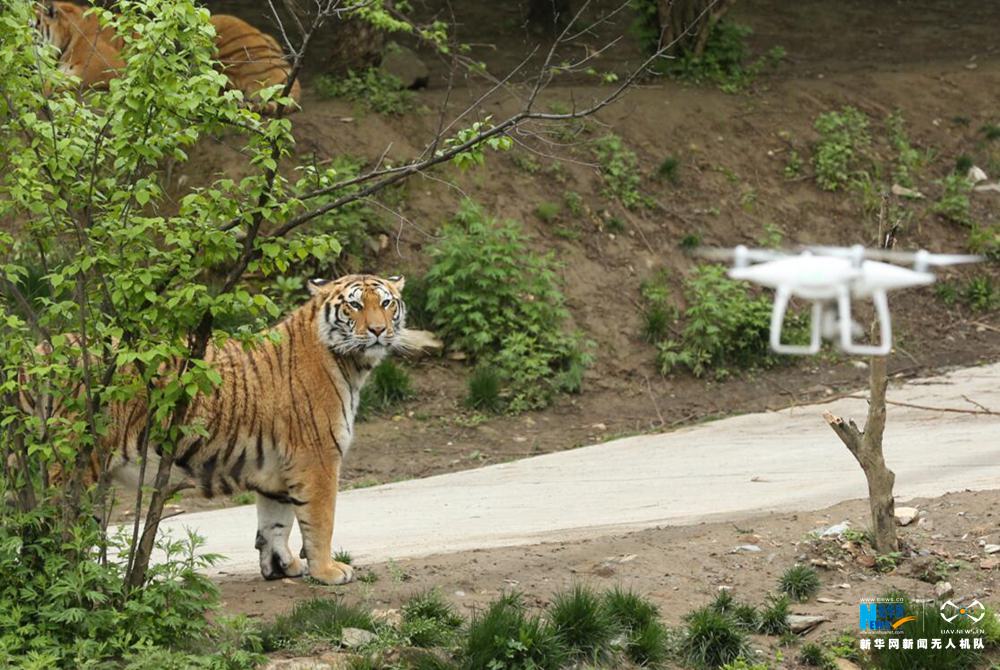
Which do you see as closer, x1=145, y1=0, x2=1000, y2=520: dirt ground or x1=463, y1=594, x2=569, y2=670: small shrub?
x1=463, y1=594, x2=569, y2=670: small shrub

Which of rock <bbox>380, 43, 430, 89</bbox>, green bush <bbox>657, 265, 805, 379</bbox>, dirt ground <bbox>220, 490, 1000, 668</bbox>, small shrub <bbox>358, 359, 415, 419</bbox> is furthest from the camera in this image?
rock <bbox>380, 43, 430, 89</bbox>

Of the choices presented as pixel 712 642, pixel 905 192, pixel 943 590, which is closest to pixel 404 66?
pixel 905 192

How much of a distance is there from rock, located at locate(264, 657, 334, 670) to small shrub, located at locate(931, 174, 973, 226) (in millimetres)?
11721

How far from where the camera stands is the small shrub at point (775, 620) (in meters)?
6.73

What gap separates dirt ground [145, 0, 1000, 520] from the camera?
504 inches

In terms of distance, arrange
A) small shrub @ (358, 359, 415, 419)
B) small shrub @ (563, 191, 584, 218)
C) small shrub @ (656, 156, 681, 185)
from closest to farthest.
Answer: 1. small shrub @ (358, 359, 415, 419)
2. small shrub @ (563, 191, 584, 218)
3. small shrub @ (656, 156, 681, 185)

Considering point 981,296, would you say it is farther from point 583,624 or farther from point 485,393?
point 583,624

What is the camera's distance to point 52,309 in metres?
5.86

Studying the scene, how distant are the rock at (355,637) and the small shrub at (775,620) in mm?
1911

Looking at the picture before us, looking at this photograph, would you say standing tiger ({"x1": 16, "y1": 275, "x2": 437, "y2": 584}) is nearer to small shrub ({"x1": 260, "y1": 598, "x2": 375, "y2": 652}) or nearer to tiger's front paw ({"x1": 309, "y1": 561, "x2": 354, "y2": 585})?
tiger's front paw ({"x1": 309, "y1": 561, "x2": 354, "y2": 585})

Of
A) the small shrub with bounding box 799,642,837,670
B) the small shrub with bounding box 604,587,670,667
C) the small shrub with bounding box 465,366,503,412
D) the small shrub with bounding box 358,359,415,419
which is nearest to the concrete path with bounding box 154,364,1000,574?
the small shrub with bounding box 358,359,415,419

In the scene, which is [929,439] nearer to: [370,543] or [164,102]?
[370,543]

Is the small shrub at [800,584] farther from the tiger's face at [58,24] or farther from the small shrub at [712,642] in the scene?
the tiger's face at [58,24]

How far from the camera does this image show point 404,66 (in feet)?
52.2
